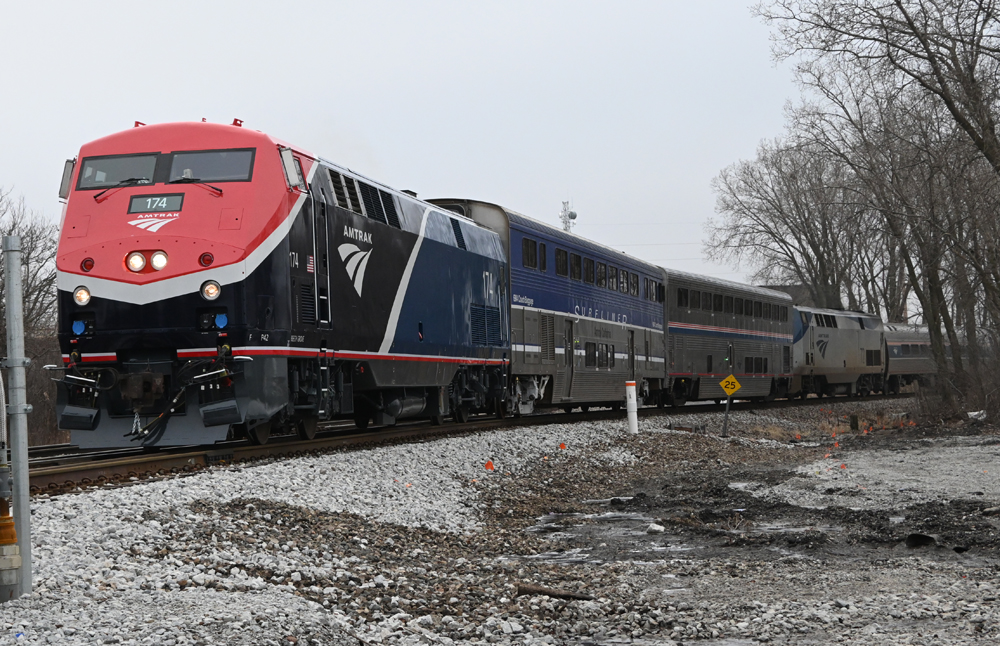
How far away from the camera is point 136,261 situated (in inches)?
435

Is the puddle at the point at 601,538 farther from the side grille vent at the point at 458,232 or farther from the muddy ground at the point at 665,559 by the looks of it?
the side grille vent at the point at 458,232

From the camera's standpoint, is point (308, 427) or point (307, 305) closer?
point (307, 305)

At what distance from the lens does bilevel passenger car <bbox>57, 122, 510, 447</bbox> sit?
36.0ft

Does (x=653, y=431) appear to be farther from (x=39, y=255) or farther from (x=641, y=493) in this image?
(x=39, y=255)

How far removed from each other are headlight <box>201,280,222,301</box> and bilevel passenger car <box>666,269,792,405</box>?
1936cm

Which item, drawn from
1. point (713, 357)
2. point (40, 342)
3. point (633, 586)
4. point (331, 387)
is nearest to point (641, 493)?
point (331, 387)

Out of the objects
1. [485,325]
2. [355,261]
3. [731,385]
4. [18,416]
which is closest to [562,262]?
[485,325]

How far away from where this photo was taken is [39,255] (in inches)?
1462

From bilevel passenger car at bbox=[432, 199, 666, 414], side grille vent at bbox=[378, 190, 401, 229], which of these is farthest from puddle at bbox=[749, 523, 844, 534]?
bilevel passenger car at bbox=[432, 199, 666, 414]

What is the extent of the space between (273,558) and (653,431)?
1524cm

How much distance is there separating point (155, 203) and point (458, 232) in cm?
663

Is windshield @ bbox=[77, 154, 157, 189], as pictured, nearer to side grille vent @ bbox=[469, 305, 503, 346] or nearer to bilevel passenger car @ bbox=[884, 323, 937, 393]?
side grille vent @ bbox=[469, 305, 503, 346]

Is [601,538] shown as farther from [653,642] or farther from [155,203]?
[155,203]

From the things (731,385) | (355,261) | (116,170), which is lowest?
(731,385)
